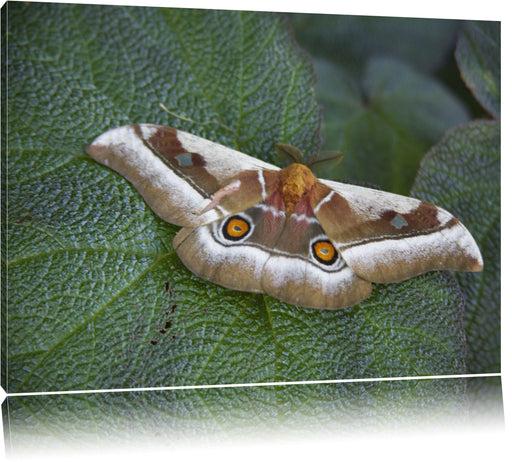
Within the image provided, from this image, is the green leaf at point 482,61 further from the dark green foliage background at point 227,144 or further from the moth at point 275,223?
the moth at point 275,223

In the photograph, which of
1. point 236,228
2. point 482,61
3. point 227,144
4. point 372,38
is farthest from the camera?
point 482,61

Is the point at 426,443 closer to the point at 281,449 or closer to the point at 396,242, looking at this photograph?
the point at 281,449

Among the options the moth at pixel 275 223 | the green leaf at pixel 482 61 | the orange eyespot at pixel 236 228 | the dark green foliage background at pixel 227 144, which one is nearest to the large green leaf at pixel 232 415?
the dark green foliage background at pixel 227 144

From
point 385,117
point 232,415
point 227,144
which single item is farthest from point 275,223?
point 385,117

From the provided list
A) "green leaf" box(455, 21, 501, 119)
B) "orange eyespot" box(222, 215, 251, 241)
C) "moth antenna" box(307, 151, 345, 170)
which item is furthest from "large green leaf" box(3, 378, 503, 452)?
"green leaf" box(455, 21, 501, 119)

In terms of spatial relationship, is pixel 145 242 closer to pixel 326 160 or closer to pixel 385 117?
pixel 326 160

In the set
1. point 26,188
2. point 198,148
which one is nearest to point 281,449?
point 198,148
